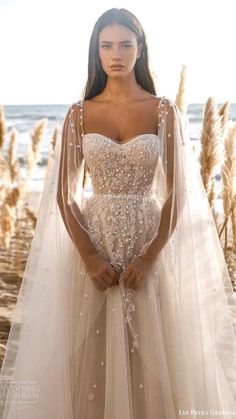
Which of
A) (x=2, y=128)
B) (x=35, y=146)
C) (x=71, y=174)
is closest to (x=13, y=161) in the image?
(x=35, y=146)

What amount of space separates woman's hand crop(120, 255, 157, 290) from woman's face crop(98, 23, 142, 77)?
0.61m

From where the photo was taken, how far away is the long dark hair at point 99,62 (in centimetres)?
199

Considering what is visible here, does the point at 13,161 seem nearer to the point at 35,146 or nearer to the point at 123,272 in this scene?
the point at 35,146

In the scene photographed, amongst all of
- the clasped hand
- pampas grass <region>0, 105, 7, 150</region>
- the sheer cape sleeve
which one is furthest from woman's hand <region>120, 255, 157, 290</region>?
pampas grass <region>0, 105, 7, 150</region>

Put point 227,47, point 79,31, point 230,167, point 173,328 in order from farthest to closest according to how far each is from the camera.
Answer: point 227,47
point 79,31
point 230,167
point 173,328

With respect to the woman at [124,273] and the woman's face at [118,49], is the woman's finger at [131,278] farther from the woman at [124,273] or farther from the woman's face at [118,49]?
the woman's face at [118,49]

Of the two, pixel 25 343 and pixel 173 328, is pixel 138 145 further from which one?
pixel 25 343

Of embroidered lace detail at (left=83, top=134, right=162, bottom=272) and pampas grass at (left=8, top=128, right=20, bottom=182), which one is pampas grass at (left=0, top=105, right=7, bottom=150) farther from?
embroidered lace detail at (left=83, top=134, right=162, bottom=272)

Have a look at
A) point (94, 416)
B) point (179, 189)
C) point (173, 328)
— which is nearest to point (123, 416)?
point (94, 416)

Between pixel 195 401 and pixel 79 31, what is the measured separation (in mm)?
9820

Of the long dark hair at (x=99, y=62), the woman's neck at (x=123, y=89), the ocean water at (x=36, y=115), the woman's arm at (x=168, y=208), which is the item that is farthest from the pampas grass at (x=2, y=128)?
the ocean water at (x=36, y=115)

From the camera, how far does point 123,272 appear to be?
75.6 inches

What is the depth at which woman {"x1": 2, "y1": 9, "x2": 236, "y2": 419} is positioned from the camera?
1922 mm

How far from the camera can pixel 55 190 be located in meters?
2.11
